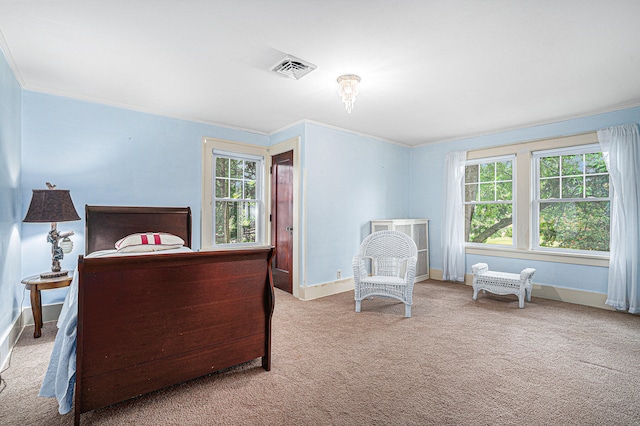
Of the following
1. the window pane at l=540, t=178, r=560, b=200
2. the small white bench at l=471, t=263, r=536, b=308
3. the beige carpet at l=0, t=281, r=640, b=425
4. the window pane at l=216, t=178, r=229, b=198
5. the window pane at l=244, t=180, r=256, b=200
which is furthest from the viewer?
the window pane at l=244, t=180, r=256, b=200

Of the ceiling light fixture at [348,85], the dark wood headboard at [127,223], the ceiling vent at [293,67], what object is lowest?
the dark wood headboard at [127,223]

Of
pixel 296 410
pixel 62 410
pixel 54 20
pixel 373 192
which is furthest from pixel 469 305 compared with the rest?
pixel 54 20

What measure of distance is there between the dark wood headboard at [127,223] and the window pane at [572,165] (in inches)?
206

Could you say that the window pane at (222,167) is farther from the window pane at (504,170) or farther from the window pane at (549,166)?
the window pane at (549,166)

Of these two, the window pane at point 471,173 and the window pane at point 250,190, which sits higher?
the window pane at point 471,173

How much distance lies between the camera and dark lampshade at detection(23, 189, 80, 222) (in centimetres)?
287

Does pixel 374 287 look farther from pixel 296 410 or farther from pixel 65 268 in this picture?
pixel 65 268

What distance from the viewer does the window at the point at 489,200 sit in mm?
4969

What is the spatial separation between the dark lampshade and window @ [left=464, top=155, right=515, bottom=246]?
5488mm

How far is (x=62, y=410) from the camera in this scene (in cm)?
174

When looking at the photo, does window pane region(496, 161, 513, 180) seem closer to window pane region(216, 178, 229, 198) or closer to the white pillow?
window pane region(216, 178, 229, 198)

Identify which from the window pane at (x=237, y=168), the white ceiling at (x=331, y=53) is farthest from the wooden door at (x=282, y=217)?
the white ceiling at (x=331, y=53)

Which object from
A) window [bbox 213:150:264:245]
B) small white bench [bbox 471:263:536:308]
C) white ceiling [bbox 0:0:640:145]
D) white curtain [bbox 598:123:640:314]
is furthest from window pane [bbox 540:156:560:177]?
window [bbox 213:150:264:245]

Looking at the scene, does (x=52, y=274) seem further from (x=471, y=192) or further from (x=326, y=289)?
(x=471, y=192)
